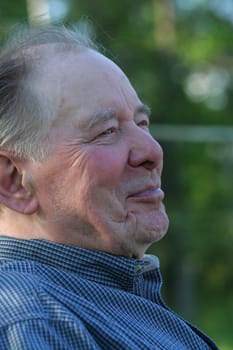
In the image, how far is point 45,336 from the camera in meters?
1.39

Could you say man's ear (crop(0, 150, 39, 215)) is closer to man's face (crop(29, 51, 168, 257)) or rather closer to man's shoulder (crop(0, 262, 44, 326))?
man's face (crop(29, 51, 168, 257))

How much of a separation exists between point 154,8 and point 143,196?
13130 millimetres

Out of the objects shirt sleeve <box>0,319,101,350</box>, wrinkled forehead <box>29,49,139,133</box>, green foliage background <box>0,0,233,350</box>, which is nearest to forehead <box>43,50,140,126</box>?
wrinkled forehead <box>29,49,139,133</box>

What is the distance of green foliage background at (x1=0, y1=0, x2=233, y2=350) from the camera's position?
13.4 metres

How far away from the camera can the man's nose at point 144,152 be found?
174 cm

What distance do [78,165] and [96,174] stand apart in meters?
0.04

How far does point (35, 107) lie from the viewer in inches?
67.8

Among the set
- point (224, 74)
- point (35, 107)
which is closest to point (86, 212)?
point (35, 107)

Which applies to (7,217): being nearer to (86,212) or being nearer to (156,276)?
(86,212)

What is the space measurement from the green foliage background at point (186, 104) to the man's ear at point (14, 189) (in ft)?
A: 36.3

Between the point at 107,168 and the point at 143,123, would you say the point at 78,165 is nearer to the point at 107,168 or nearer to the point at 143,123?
the point at 107,168

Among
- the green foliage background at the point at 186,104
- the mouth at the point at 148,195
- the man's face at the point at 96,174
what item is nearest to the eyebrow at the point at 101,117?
the man's face at the point at 96,174

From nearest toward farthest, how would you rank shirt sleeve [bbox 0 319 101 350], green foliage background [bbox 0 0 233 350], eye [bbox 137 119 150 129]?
shirt sleeve [bbox 0 319 101 350] < eye [bbox 137 119 150 129] < green foliage background [bbox 0 0 233 350]

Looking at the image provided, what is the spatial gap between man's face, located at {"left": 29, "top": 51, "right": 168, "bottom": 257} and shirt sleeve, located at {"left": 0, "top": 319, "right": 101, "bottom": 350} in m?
0.31
